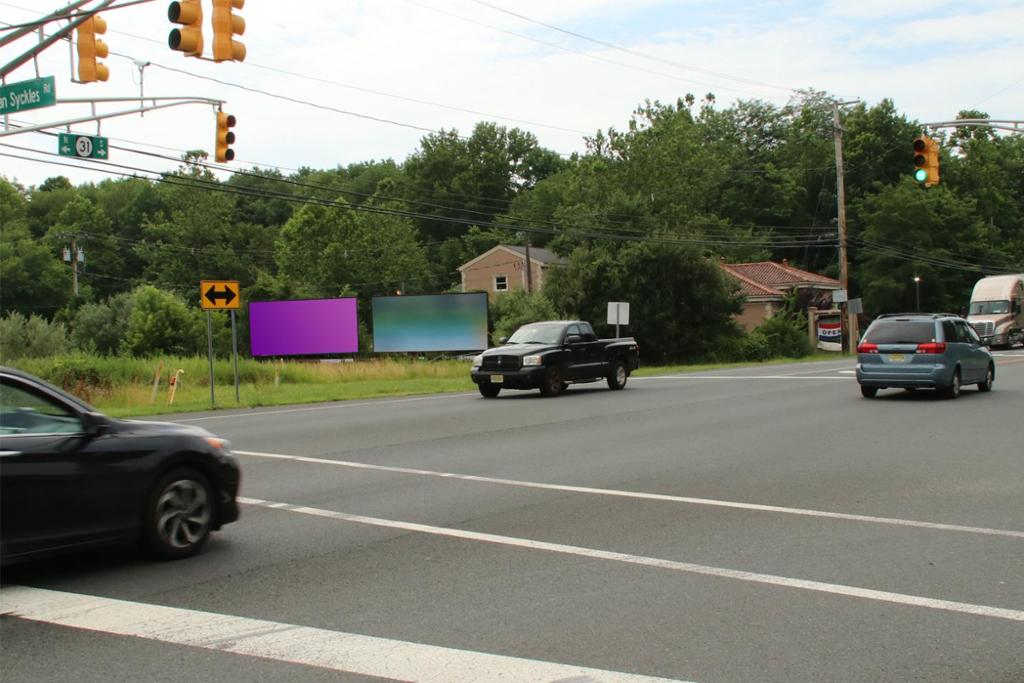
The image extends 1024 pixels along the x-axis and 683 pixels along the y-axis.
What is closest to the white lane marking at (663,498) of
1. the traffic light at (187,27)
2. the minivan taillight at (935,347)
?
the traffic light at (187,27)

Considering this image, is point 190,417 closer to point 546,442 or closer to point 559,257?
point 546,442

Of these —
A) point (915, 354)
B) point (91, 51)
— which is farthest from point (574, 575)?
point (915, 354)

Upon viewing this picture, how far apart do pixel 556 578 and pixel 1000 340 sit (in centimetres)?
5811

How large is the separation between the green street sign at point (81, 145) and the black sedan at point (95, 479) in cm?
1649

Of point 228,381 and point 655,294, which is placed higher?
point 655,294

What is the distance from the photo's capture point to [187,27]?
15430 mm

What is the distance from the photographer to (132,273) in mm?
101000

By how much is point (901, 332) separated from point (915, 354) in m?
0.55

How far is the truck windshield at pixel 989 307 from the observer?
59.5 meters

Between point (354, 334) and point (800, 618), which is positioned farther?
point (354, 334)

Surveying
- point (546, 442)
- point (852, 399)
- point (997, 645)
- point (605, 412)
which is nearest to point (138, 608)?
point (997, 645)

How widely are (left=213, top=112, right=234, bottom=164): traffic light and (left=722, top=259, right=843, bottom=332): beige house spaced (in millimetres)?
47802

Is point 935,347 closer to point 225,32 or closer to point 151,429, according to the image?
point 225,32

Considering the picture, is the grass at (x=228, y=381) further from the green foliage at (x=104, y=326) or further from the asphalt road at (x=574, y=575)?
the green foliage at (x=104, y=326)
